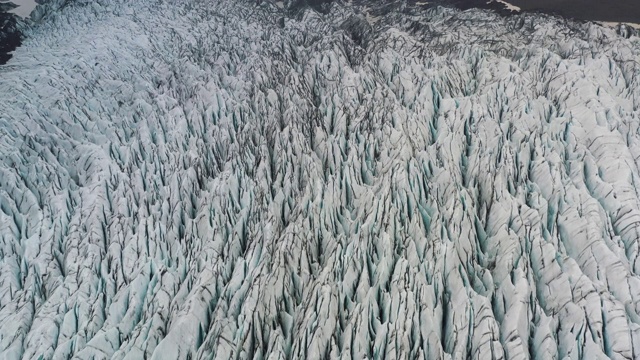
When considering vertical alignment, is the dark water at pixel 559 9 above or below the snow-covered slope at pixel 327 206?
above

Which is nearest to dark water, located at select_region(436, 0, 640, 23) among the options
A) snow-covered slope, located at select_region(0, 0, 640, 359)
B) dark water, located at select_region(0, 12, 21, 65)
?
snow-covered slope, located at select_region(0, 0, 640, 359)

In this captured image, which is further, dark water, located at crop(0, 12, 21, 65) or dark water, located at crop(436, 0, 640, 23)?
dark water, located at crop(436, 0, 640, 23)

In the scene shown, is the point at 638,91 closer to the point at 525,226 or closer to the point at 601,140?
the point at 601,140

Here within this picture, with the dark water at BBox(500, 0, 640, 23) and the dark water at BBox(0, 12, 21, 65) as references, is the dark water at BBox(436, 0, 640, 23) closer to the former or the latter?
the dark water at BBox(500, 0, 640, 23)

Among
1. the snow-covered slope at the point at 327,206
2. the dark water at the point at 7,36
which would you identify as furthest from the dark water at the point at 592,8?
the dark water at the point at 7,36

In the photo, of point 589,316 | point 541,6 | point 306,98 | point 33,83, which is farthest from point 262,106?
point 541,6

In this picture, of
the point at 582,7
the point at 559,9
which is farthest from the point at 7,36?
the point at 582,7

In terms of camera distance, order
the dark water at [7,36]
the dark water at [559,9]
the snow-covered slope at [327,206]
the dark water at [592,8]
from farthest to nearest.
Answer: the dark water at [592,8] → the dark water at [559,9] → the dark water at [7,36] → the snow-covered slope at [327,206]

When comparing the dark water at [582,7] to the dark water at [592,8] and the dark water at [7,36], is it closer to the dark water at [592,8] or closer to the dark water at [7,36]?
the dark water at [592,8]

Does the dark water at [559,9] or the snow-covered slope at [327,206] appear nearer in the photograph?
the snow-covered slope at [327,206]
